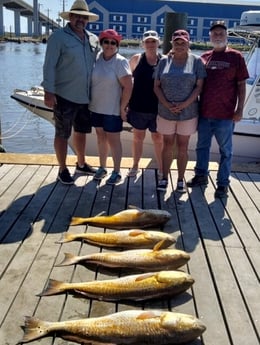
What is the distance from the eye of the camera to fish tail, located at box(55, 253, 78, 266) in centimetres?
298

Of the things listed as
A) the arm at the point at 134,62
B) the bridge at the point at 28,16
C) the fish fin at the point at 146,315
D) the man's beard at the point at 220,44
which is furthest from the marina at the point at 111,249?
the bridge at the point at 28,16

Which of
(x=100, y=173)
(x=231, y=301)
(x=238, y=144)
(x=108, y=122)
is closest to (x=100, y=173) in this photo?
(x=100, y=173)

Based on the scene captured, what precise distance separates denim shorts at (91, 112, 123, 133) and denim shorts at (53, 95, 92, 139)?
4.3 inches

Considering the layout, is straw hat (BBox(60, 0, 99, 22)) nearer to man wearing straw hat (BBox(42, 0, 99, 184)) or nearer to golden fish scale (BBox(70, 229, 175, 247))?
man wearing straw hat (BBox(42, 0, 99, 184))

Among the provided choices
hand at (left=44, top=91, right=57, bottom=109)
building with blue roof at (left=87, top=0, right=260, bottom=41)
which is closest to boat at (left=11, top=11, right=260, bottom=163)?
hand at (left=44, top=91, right=57, bottom=109)

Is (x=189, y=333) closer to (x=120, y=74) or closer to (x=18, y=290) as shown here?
(x=18, y=290)

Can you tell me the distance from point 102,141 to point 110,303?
90.8 inches

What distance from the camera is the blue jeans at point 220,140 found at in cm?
430

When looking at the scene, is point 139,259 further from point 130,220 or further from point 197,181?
point 197,181

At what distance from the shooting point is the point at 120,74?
425 centimetres

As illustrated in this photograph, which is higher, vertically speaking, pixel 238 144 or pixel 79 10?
pixel 79 10

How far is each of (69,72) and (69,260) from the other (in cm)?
192

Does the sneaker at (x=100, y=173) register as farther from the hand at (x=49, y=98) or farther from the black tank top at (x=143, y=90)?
the hand at (x=49, y=98)

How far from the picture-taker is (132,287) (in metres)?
2.61
